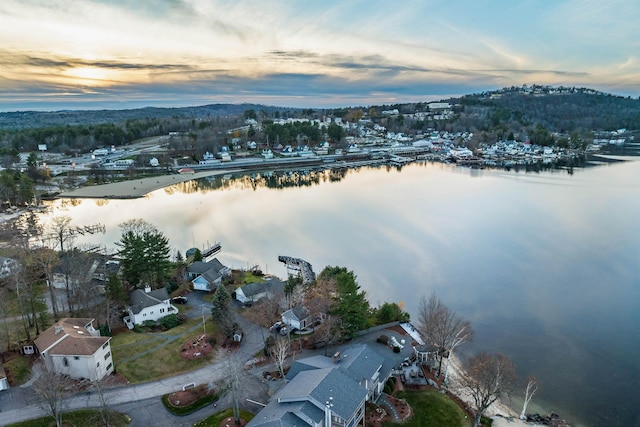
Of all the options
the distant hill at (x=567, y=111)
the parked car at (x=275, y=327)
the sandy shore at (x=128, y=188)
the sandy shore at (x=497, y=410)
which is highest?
the distant hill at (x=567, y=111)

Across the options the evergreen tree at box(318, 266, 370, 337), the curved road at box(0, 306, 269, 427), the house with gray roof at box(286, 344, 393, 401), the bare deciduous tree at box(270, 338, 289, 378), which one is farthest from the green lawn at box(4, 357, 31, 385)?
the evergreen tree at box(318, 266, 370, 337)

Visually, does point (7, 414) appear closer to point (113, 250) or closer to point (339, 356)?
point (339, 356)

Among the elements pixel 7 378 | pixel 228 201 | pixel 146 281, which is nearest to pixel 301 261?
pixel 146 281

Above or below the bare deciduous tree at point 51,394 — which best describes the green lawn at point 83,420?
below

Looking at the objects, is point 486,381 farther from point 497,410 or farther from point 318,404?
point 318,404

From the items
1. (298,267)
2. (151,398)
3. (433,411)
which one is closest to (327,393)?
(433,411)

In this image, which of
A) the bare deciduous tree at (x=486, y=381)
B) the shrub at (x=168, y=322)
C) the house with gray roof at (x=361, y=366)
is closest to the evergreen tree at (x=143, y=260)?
the shrub at (x=168, y=322)

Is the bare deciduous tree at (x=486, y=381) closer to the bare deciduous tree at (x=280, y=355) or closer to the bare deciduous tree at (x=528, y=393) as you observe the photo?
the bare deciduous tree at (x=528, y=393)

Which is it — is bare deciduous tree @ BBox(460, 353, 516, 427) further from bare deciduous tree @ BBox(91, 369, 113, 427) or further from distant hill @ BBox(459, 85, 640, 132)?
distant hill @ BBox(459, 85, 640, 132)
